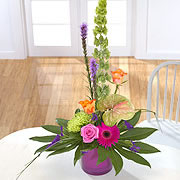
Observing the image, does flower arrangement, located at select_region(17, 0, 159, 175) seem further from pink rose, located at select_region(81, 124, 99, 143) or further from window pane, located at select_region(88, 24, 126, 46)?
window pane, located at select_region(88, 24, 126, 46)

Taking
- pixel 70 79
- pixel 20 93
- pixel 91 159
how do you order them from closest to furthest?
pixel 91 159 < pixel 20 93 < pixel 70 79

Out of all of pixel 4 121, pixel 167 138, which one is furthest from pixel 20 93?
pixel 167 138

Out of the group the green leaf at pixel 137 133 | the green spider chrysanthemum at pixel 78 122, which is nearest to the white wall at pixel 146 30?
the green leaf at pixel 137 133

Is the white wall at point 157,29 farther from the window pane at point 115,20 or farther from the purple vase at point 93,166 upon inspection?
the purple vase at point 93,166

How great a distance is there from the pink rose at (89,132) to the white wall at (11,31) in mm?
3294

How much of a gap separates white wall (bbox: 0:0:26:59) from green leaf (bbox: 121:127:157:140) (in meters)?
3.22

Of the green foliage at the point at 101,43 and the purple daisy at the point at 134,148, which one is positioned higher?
the green foliage at the point at 101,43

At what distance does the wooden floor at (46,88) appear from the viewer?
11.3ft

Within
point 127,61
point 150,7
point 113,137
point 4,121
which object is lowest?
point 4,121

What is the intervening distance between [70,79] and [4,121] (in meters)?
1.00

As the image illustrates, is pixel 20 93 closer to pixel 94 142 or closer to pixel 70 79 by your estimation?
pixel 70 79

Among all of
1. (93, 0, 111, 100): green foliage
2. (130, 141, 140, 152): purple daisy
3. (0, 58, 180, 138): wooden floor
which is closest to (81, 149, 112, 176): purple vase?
(130, 141, 140, 152): purple daisy

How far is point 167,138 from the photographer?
2137 mm

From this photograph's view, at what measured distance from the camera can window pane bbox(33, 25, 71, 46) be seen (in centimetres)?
451
